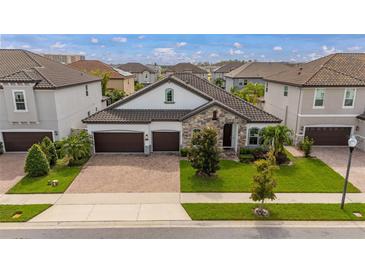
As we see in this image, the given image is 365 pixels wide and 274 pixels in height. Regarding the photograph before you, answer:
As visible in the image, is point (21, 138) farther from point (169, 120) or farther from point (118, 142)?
point (169, 120)

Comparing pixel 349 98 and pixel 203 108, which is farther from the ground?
pixel 349 98

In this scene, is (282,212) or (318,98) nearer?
(282,212)

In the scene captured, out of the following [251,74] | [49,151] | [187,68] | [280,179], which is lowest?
[280,179]

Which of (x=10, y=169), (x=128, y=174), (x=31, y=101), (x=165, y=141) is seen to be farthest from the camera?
(x=165, y=141)

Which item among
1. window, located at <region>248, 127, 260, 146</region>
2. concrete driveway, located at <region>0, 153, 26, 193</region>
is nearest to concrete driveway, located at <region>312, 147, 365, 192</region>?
window, located at <region>248, 127, 260, 146</region>

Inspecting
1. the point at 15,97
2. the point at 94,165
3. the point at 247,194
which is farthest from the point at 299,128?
the point at 15,97

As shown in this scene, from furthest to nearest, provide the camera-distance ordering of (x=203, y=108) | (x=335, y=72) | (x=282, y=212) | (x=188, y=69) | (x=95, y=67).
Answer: (x=188, y=69), (x=95, y=67), (x=335, y=72), (x=203, y=108), (x=282, y=212)

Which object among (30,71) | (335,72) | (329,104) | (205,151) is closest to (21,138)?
(30,71)
